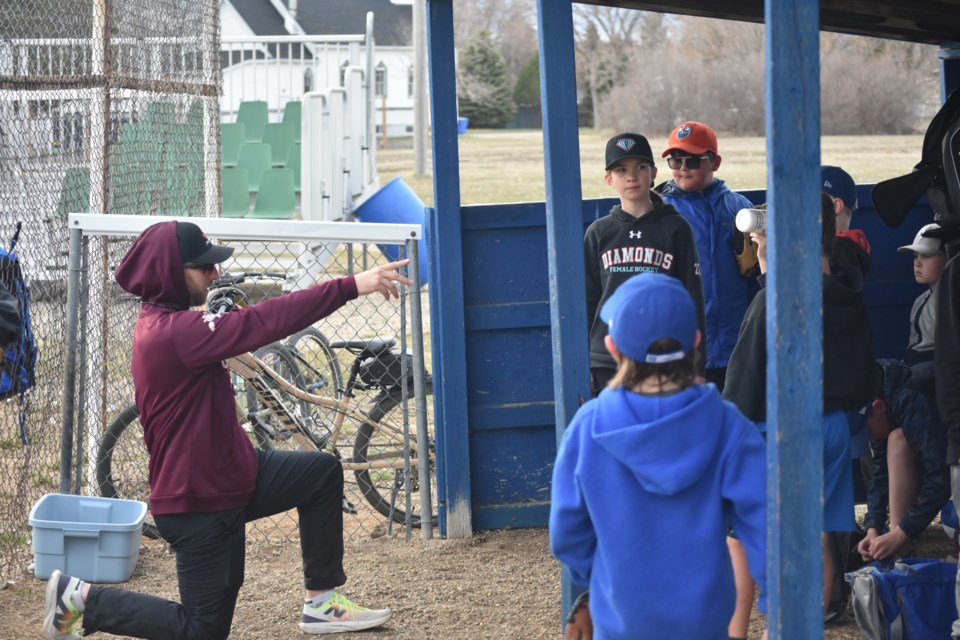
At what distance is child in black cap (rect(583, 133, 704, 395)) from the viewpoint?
15.8 ft

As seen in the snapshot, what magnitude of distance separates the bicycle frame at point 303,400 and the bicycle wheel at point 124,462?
23.0 inches

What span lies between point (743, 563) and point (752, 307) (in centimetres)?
96

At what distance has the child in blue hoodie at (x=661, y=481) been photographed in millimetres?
2852

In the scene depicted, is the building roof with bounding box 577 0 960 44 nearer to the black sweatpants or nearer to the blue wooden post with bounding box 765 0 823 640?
the blue wooden post with bounding box 765 0 823 640

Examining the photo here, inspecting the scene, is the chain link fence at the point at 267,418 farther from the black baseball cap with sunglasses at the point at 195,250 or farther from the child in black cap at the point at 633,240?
the black baseball cap with sunglasses at the point at 195,250

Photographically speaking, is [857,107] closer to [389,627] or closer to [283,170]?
[283,170]

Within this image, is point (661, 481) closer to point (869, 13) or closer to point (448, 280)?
point (448, 280)

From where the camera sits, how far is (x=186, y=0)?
7375 mm

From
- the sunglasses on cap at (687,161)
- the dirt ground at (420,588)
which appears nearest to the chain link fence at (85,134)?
the dirt ground at (420,588)

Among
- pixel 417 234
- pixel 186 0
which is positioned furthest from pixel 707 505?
pixel 186 0

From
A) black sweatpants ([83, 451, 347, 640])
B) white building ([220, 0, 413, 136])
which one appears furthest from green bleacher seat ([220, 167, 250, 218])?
white building ([220, 0, 413, 136])

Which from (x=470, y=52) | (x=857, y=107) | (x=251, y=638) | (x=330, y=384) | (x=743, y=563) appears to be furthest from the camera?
(x=470, y=52)

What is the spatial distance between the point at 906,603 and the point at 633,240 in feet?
5.75

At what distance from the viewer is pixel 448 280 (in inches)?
225
